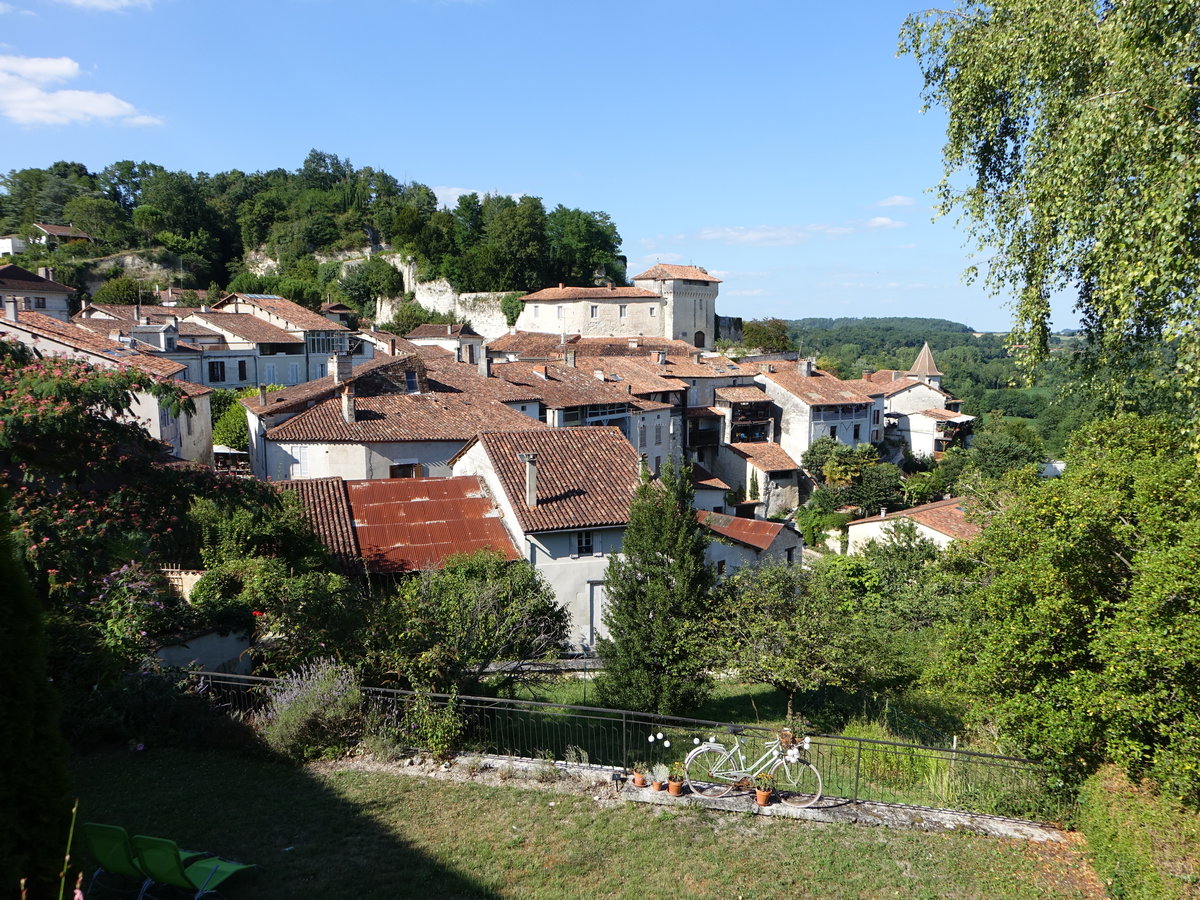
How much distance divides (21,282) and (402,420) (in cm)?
3897

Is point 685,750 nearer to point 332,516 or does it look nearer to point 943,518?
point 332,516

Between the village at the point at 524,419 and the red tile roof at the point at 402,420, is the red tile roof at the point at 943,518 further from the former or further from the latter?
the red tile roof at the point at 402,420

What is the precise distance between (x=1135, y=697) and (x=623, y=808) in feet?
18.0

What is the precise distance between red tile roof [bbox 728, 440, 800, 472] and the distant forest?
1400 inches

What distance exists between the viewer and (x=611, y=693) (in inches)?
608

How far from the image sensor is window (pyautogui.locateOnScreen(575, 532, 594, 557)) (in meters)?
21.4

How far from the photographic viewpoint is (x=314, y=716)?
1037cm

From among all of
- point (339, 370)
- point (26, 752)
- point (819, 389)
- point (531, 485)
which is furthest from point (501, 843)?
point (819, 389)

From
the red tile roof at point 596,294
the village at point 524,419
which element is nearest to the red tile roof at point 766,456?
the village at point 524,419

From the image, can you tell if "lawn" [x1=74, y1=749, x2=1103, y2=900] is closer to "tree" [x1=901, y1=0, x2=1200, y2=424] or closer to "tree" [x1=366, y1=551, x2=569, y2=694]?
"tree" [x1=366, y1=551, x2=569, y2=694]

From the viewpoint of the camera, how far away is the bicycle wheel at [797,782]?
971cm

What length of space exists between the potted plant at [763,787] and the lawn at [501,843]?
1.14ft

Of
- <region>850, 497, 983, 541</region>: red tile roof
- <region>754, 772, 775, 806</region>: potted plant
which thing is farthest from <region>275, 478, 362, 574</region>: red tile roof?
<region>850, 497, 983, 541</region>: red tile roof

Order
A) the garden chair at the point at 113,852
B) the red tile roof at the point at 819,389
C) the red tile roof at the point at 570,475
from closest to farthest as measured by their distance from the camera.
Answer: the garden chair at the point at 113,852 → the red tile roof at the point at 570,475 → the red tile roof at the point at 819,389
